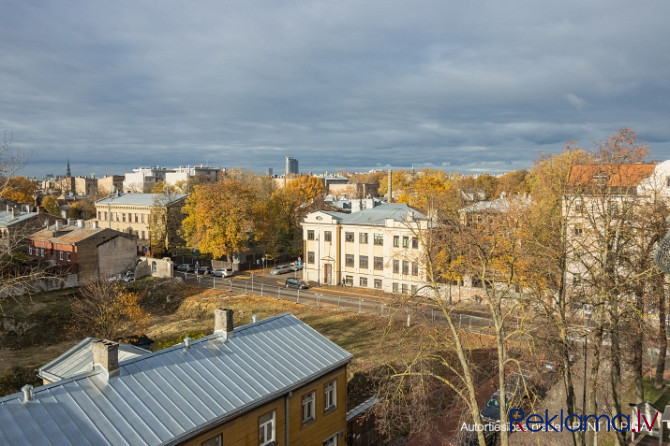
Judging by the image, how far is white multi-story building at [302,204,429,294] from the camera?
45.1 meters

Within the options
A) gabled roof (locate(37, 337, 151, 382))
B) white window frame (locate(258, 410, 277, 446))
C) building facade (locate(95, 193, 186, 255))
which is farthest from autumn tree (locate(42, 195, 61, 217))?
white window frame (locate(258, 410, 277, 446))

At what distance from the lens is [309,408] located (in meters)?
17.3

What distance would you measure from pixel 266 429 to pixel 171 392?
3634mm

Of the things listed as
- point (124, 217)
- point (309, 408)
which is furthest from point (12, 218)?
point (309, 408)

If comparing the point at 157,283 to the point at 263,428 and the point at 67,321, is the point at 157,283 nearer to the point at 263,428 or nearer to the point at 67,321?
the point at 67,321

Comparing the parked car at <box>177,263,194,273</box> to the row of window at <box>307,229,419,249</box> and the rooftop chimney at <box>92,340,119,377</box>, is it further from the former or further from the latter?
the rooftop chimney at <box>92,340,119,377</box>

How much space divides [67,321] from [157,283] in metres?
10.8

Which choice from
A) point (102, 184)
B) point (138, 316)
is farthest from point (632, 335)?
point (102, 184)

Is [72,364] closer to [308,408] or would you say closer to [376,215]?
[308,408]

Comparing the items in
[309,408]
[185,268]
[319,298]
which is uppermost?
[309,408]

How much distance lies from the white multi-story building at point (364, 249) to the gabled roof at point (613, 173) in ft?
81.8

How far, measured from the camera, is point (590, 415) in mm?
14766

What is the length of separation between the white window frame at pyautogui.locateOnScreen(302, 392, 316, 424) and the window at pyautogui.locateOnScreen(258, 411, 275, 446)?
164 centimetres

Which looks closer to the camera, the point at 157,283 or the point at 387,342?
the point at 387,342
